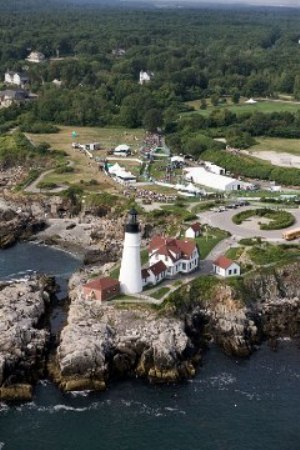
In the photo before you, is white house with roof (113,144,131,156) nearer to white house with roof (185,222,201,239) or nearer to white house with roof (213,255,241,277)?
white house with roof (185,222,201,239)

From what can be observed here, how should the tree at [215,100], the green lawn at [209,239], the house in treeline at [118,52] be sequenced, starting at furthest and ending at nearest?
the house in treeline at [118,52] → the tree at [215,100] → the green lawn at [209,239]

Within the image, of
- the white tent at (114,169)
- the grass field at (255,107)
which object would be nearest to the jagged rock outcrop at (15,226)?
the white tent at (114,169)

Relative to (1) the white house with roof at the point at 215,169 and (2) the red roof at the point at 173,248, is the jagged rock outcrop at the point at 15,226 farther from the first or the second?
(1) the white house with roof at the point at 215,169

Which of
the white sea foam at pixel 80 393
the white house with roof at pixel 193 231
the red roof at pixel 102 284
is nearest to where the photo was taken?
the white sea foam at pixel 80 393

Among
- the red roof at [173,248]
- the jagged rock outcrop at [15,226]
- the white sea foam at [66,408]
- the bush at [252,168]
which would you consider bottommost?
the jagged rock outcrop at [15,226]

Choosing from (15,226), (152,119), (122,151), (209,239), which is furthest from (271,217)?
(152,119)

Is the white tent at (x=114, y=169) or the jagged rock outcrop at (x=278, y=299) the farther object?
the white tent at (x=114, y=169)
